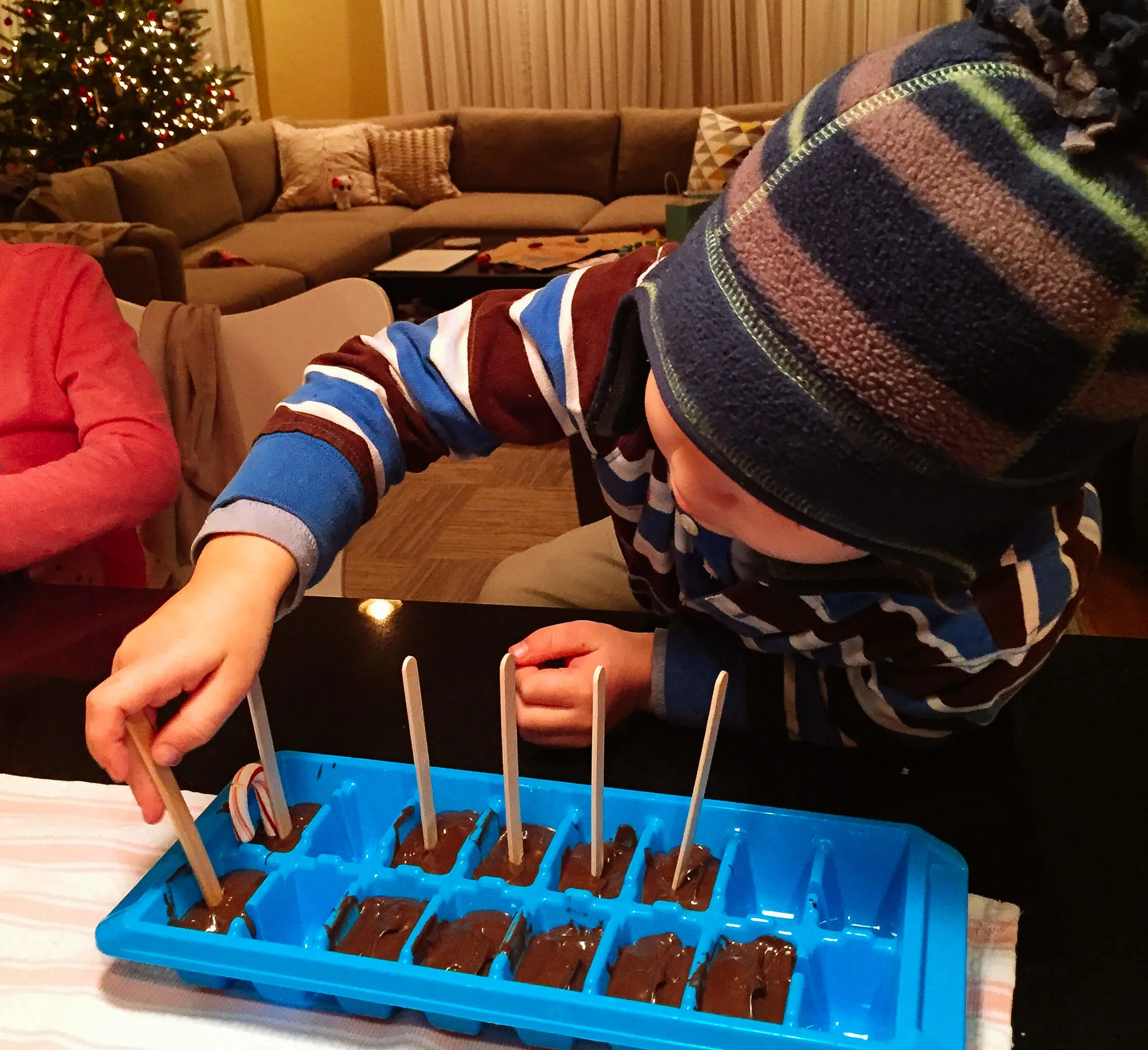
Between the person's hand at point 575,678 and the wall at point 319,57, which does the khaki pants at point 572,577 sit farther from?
the wall at point 319,57

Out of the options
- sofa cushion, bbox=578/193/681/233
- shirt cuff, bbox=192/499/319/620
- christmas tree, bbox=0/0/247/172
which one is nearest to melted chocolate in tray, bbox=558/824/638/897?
shirt cuff, bbox=192/499/319/620

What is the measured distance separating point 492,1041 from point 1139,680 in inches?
17.9

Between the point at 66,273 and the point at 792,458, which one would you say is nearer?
the point at 792,458

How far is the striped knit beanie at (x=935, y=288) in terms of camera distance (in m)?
0.35

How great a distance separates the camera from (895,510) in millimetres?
421

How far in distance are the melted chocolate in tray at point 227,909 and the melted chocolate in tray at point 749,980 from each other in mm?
230

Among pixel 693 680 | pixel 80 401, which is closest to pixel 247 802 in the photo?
pixel 693 680

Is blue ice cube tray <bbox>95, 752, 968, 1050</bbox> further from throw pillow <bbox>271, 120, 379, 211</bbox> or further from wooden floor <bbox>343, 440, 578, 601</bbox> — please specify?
throw pillow <bbox>271, 120, 379, 211</bbox>

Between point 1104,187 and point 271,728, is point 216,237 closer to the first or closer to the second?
point 271,728

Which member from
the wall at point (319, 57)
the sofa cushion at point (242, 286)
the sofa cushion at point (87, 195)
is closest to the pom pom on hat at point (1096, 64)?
the sofa cushion at point (242, 286)

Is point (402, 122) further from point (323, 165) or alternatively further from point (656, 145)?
point (656, 145)

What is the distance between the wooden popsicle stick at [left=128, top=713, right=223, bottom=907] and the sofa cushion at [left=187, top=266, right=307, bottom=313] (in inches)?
99.2

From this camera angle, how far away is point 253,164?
153 inches

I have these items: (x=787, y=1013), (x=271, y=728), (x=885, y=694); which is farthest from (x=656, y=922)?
(x=271, y=728)
